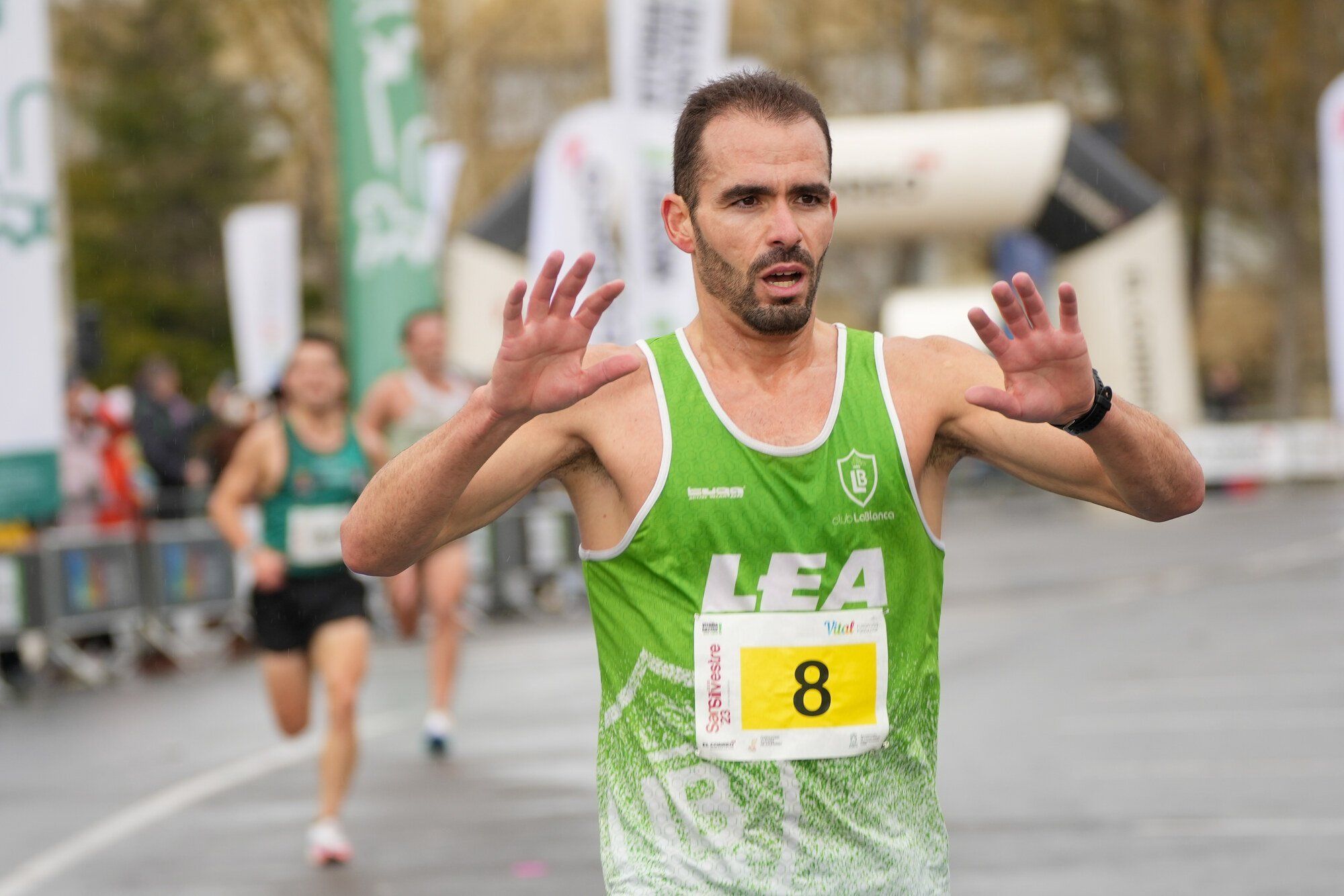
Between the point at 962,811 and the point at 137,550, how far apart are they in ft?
27.9

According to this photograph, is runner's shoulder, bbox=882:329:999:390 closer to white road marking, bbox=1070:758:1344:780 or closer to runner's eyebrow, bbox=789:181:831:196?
runner's eyebrow, bbox=789:181:831:196

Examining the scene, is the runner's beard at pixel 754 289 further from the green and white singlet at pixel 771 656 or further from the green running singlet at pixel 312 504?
the green running singlet at pixel 312 504

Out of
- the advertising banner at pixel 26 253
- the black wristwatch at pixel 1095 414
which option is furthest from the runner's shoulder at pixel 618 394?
the advertising banner at pixel 26 253

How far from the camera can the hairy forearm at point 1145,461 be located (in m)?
3.22

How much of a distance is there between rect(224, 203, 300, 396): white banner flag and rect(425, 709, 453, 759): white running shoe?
1293 centimetres

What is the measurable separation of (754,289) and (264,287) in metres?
20.4

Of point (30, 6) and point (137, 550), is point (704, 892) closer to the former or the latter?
point (30, 6)

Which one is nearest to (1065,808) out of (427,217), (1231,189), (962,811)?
(962,811)

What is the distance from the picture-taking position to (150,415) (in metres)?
17.3

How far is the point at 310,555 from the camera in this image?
839 cm

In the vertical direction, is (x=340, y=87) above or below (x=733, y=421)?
above

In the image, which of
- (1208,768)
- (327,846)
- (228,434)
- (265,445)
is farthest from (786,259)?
(228,434)

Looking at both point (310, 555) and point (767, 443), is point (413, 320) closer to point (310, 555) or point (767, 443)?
point (310, 555)

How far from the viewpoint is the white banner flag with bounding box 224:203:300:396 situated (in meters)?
22.8
